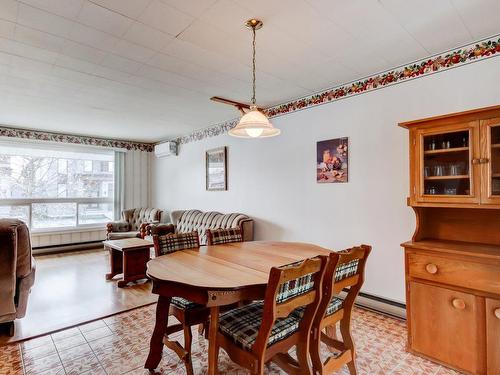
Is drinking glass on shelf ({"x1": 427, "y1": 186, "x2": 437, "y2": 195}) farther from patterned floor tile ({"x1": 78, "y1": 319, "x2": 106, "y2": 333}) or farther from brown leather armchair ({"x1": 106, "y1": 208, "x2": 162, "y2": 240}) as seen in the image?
brown leather armchair ({"x1": 106, "y1": 208, "x2": 162, "y2": 240})

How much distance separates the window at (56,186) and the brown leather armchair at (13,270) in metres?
3.51

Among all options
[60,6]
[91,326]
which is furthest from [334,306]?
[60,6]

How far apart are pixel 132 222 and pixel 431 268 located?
542 cm

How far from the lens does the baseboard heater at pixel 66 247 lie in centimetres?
542

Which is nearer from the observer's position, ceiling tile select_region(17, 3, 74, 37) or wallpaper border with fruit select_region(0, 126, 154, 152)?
ceiling tile select_region(17, 3, 74, 37)

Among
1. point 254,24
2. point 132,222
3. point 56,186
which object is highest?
point 254,24

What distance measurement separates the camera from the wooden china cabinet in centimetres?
184

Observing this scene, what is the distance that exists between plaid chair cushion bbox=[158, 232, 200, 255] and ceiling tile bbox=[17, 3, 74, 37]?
65.9 inches

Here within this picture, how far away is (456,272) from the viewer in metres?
1.93

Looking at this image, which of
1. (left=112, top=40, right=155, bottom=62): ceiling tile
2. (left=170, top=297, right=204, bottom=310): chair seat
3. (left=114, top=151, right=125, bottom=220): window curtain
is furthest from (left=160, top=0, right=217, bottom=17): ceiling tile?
(left=114, top=151, right=125, bottom=220): window curtain

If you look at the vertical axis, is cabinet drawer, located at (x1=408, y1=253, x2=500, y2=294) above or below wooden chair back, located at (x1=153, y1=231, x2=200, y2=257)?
below

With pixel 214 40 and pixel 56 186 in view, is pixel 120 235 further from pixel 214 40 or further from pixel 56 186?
pixel 214 40

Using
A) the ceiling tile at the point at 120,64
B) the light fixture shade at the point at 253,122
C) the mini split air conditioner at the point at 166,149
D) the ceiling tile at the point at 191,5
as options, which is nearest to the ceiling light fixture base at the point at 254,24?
the ceiling tile at the point at 191,5

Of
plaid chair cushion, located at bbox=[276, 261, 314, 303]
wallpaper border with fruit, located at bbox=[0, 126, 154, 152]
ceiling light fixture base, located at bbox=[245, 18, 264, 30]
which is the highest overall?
ceiling light fixture base, located at bbox=[245, 18, 264, 30]
